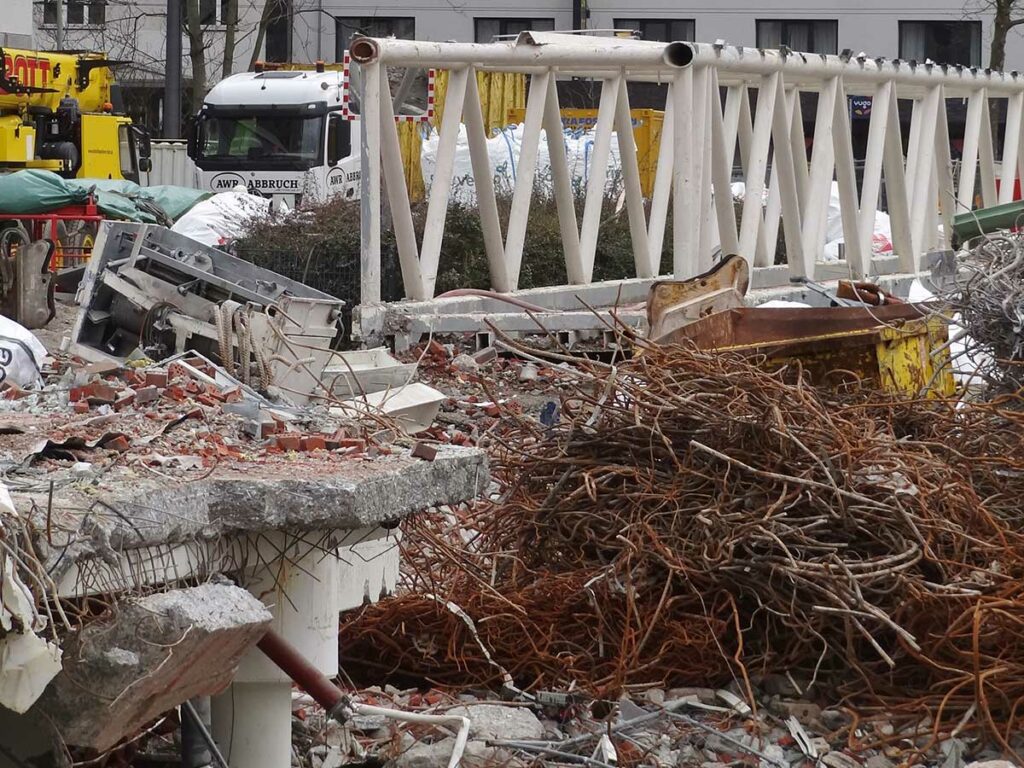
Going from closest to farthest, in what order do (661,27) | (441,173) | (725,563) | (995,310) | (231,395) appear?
(725,563)
(231,395)
(995,310)
(441,173)
(661,27)

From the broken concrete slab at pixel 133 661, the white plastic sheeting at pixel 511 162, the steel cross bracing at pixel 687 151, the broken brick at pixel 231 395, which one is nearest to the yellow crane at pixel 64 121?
the white plastic sheeting at pixel 511 162

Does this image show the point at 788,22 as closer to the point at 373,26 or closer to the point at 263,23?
the point at 373,26

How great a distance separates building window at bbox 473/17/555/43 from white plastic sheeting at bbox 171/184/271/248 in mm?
24248

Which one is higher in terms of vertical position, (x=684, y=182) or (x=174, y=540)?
(x=684, y=182)

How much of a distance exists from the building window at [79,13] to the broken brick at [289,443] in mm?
38133

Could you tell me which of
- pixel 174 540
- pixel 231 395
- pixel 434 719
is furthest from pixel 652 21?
pixel 174 540

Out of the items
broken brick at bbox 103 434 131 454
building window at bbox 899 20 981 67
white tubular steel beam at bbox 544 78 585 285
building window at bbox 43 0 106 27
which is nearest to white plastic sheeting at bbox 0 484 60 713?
broken brick at bbox 103 434 131 454

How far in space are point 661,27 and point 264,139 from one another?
1937 cm

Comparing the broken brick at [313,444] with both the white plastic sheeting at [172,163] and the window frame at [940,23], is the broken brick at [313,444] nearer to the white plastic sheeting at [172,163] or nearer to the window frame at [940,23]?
the white plastic sheeting at [172,163]

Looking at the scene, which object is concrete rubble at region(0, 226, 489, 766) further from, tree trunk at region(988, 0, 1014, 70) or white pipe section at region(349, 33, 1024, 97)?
tree trunk at region(988, 0, 1014, 70)

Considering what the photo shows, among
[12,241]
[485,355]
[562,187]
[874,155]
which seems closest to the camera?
[485,355]

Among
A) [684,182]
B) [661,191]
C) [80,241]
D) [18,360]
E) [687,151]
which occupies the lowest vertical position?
[80,241]

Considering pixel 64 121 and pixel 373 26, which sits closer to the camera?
pixel 64 121

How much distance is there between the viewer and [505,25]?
4103cm
